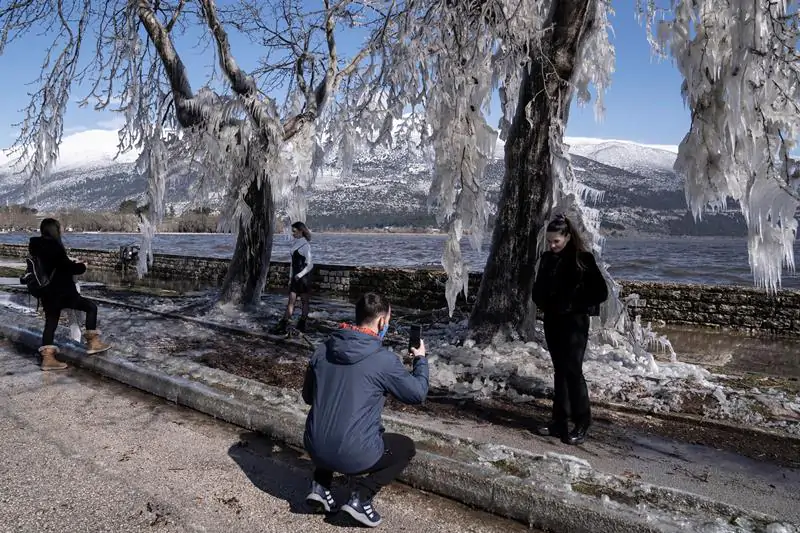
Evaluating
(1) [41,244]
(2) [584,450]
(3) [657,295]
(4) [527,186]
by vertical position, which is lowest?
(2) [584,450]

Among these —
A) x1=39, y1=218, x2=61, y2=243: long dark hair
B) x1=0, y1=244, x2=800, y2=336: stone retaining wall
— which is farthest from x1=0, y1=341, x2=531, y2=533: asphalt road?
x1=0, y1=244, x2=800, y2=336: stone retaining wall

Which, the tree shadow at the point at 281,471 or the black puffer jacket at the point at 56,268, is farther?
the black puffer jacket at the point at 56,268

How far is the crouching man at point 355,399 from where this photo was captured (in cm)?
294

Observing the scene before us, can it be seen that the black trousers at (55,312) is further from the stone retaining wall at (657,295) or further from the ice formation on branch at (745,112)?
the stone retaining wall at (657,295)

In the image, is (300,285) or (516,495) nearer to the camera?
(516,495)

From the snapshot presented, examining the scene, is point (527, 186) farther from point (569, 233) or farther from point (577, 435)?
point (577, 435)

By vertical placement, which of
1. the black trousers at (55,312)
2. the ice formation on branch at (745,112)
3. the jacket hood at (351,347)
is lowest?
the black trousers at (55,312)

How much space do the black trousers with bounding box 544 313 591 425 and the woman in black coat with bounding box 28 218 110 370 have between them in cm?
485

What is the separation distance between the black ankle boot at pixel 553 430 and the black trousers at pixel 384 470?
4.77 feet

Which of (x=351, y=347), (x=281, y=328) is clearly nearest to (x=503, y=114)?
(x=281, y=328)

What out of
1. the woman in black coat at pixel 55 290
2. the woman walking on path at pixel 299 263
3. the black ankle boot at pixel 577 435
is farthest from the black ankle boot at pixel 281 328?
the black ankle boot at pixel 577 435

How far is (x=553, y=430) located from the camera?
4.44 m

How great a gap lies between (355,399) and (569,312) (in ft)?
6.51

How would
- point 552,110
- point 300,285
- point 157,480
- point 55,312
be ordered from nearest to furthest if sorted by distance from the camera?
point 157,480 → point 55,312 → point 552,110 → point 300,285
